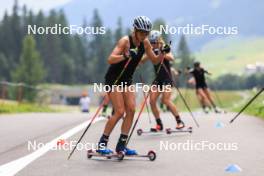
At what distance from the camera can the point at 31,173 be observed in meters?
6.93

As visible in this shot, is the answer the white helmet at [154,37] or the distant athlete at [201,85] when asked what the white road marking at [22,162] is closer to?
the white helmet at [154,37]

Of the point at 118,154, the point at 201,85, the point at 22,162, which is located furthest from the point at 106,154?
the point at 201,85

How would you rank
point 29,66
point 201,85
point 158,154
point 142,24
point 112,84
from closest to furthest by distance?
point 142,24, point 112,84, point 158,154, point 201,85, point 29,66

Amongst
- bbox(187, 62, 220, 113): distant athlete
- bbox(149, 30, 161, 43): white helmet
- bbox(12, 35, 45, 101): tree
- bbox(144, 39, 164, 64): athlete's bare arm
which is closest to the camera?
bbox(144, 39, 164, 64): athlete's bare arm

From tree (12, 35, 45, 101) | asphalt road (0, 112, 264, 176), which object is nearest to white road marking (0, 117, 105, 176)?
asphalt road (0, 112, 264, 176)

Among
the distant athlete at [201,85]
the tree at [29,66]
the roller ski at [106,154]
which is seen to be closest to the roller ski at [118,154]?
the roller ski at [106,154]

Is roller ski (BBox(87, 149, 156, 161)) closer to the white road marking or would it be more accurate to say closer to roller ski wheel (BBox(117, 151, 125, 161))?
roller ski wheel (BBox(117, 151, 125, 161))

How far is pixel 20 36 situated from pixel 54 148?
145 meters

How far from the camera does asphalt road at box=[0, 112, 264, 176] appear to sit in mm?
7188

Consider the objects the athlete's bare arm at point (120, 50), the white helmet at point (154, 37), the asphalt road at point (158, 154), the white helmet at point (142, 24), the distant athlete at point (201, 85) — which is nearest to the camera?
the asphalt road at point (158, 154)

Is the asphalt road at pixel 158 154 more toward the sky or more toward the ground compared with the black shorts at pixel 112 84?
more toward the ground

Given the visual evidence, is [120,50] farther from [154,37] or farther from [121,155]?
[154,37]

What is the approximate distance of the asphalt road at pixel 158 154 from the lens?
7188 millimetres

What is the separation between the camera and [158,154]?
354 inches
